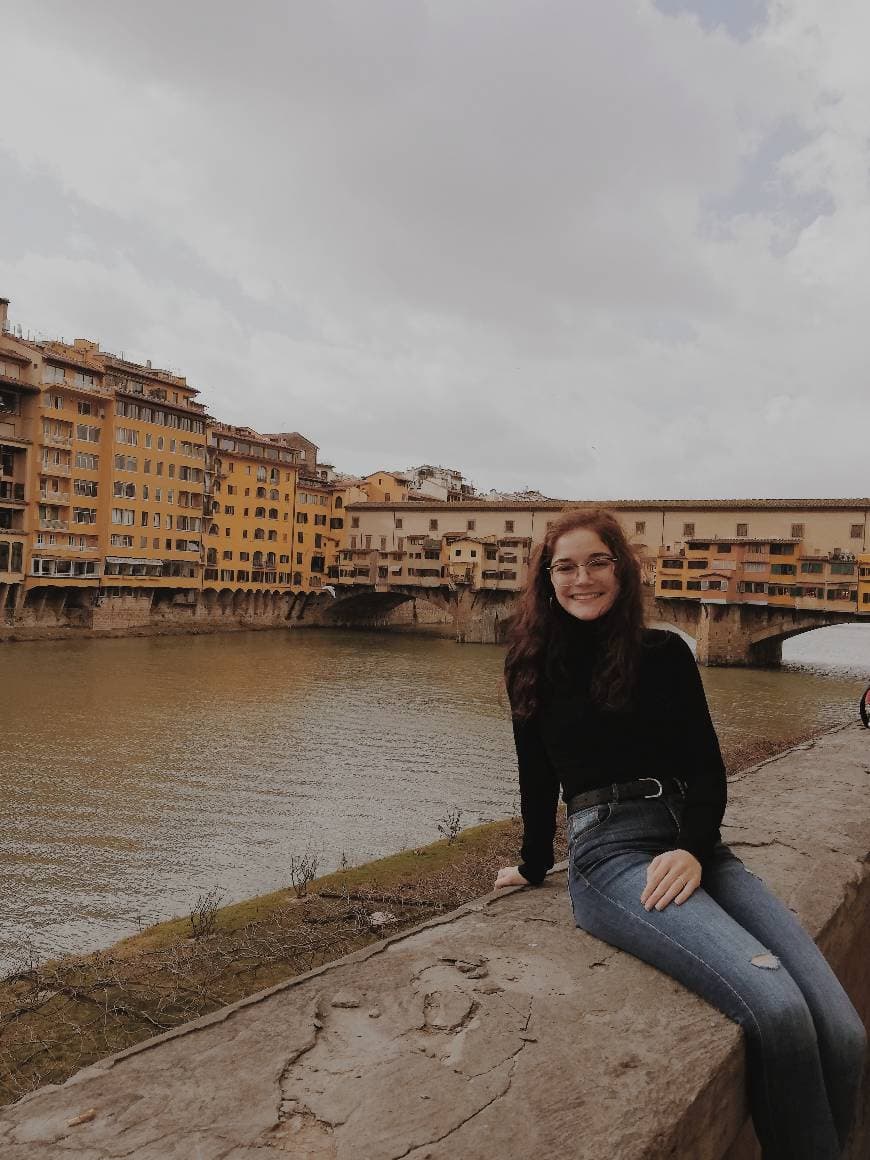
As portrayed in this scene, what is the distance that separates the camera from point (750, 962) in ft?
8.02

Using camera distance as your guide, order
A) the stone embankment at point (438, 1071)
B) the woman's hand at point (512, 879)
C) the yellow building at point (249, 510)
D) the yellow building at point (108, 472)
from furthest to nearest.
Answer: the yellow building at point (249, 510), the yellow building at point (108, 472), the woman's hand at point (512, 879), the stone embankment at point (438, 1071)

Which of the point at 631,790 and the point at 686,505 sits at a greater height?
the point at 686,505

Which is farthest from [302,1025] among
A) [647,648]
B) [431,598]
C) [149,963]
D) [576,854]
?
[431,598]

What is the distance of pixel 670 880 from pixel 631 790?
0.36 meters

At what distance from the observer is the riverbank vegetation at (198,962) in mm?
5602

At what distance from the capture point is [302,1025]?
247cm

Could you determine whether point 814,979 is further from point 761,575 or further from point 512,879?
point 761,575

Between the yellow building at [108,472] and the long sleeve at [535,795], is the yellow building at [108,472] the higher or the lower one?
the higher one

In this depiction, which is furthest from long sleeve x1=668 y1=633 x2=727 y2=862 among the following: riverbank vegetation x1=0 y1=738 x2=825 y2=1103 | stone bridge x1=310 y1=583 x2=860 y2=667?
stone bridge x1=310 y1=583 x2=860 y2=667

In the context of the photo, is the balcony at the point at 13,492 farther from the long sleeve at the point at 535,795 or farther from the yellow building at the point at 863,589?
the long sleeve at the point at 535,795

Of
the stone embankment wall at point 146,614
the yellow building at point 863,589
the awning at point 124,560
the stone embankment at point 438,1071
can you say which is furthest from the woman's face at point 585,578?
the awning at point 124,560

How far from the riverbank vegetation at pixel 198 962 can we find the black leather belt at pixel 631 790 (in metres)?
3.35

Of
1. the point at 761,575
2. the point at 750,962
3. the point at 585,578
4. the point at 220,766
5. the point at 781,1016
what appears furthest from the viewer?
the point at 761,575

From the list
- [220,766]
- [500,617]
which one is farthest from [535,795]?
[500,617]
